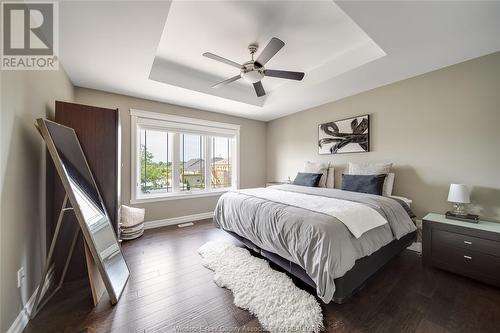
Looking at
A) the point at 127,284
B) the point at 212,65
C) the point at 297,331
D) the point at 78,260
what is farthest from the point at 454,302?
the point at 212,65

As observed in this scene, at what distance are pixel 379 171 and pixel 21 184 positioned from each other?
3.92 m

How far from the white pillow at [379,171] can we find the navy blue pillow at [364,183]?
0.42 ft

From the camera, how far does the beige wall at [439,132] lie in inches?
86.2

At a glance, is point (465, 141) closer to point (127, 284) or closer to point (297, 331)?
point (297, 331)

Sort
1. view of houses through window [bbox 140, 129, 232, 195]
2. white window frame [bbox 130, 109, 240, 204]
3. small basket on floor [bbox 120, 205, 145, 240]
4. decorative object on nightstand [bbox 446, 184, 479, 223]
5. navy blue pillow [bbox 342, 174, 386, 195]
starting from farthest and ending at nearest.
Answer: view of houses through window [bbox 140, 129, 232, 195] < white window frame [bbox 130, 109, 240, 204] < small basket on floor [bbox 120, 205, 145, 240] < navy blue pillow [bbox 342, 174, 386, 195] < decorative object on nightstand [bbox 446, 184, 479, 223]

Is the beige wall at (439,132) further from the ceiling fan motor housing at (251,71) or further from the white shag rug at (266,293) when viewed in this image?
the white shag rug at (266,293)

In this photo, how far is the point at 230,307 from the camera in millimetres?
1585

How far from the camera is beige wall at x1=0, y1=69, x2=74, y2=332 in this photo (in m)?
1.24

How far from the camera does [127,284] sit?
1886 mm

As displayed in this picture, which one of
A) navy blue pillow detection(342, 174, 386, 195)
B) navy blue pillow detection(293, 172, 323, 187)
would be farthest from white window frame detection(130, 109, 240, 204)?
navy blue pillow detection(342, 174, 386, 195)

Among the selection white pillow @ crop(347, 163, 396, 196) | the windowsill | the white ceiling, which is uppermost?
the white ceiling

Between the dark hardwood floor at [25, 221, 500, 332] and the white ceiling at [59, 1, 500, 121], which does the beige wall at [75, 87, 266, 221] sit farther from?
the dark hardwood floor at [25, 221, 500, 332]

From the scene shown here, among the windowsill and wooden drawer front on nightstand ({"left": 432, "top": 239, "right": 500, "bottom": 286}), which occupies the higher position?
the windowsill

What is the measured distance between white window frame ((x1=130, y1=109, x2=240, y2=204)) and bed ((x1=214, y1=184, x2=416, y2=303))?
1.95 m
